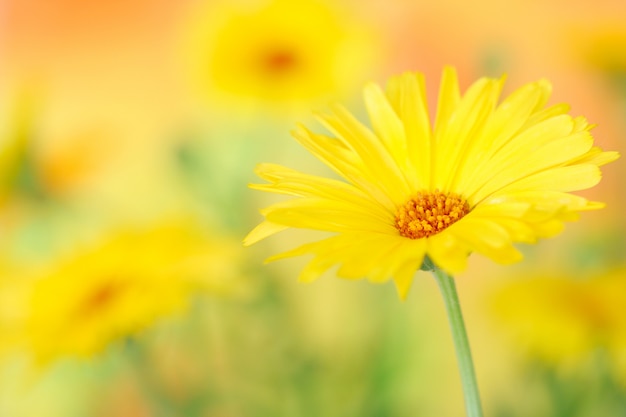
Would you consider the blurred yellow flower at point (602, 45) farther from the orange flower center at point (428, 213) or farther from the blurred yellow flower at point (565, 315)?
the orange flower center at point (428, 213)

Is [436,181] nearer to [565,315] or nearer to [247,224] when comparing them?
[565,315]

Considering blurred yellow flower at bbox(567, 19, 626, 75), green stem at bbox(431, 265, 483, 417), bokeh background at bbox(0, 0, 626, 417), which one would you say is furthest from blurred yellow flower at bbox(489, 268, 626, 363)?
green stem at bbox(431, 265, 483, 417)

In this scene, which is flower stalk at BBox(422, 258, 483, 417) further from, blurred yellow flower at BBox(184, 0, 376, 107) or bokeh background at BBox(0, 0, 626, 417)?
blurred yellow flower at BBox(184, 0, 376, 107)

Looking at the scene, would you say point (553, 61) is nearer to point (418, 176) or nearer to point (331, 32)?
point (331, 32)

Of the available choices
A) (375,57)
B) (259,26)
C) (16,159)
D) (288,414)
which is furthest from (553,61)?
(16,159)

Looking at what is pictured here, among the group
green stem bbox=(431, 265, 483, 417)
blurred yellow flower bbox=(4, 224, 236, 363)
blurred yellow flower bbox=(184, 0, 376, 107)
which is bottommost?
green stem bbox=(431, 265, 483, 417)

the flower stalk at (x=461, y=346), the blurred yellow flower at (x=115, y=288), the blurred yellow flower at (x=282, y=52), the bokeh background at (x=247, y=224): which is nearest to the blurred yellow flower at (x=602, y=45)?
the bokeh background at (x=247, y=224)

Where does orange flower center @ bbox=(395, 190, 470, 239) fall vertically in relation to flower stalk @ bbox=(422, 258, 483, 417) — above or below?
above
